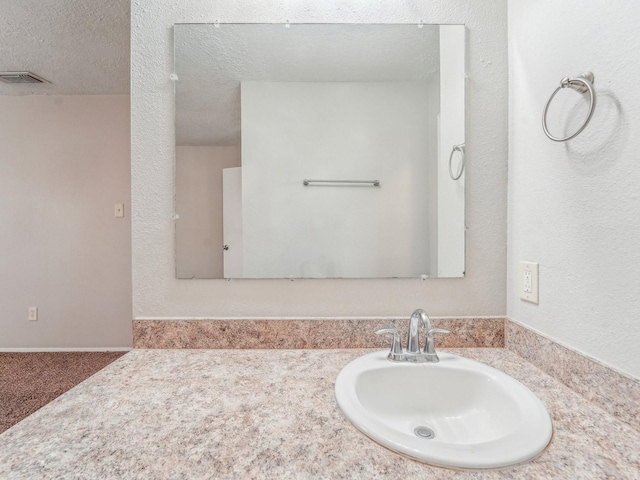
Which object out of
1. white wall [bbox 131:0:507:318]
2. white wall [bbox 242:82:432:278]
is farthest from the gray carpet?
white wall [bbox 242:82:432:278]

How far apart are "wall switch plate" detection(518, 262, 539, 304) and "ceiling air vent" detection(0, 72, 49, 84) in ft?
11.5

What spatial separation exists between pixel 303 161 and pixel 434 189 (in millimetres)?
435

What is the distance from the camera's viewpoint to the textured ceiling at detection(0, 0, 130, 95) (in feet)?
5.98

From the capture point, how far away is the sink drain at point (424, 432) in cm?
79

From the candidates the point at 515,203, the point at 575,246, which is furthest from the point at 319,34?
the point at 575,246

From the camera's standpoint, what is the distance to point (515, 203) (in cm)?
103

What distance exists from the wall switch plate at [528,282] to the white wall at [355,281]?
93 mm

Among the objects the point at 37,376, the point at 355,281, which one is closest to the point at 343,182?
the point at 355,281

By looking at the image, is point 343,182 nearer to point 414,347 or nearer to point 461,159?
point 461,159

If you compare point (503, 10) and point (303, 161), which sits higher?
point (503, 10)

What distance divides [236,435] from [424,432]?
463 mm

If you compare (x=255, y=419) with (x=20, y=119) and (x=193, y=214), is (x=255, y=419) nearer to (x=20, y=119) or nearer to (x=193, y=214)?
(x=193, y=214)

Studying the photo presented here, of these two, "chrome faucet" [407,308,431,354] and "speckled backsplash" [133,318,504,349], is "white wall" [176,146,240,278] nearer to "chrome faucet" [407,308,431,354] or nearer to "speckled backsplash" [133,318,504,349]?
"speckled backsplash" [133,318,504,349]

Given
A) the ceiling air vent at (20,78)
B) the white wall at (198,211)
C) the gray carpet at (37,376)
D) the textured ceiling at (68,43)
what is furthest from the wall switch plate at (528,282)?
the ceiling air vent at (20,78)
